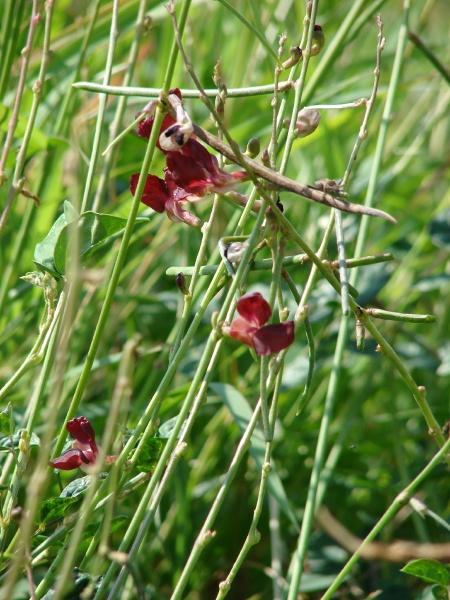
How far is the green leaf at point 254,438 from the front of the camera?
0.85 metres

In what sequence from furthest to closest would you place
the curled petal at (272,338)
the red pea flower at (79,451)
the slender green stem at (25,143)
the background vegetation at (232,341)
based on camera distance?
the background vegetation at (232,341) → the slender green stem at (25,143) → the red pea flower at (79,451) → the curled petal at (272,338)

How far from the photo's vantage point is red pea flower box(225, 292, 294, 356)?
0.50 meters

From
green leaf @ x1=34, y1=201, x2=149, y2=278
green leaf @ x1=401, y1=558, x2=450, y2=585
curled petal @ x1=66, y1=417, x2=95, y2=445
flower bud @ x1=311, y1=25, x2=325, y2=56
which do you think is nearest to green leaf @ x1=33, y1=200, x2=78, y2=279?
green leaf @ x1=34, y1=201, x2=149, y2=278

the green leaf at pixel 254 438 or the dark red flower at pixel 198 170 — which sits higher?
the dark red flower at pixel 198 170

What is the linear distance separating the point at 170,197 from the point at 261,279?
660 mm

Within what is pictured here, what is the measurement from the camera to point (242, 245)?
1.73 feet

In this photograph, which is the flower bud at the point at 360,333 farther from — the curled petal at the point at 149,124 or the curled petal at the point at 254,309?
the curled petal at the point at 149,124

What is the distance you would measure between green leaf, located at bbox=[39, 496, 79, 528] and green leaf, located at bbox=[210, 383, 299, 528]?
0.26 meters

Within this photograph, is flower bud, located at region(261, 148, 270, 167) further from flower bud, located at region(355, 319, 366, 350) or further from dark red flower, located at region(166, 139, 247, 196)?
flower bud, located at region(355, 319, 366, 350)

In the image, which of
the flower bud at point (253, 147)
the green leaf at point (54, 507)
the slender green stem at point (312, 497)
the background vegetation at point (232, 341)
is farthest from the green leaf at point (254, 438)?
the flower bud at point (253, 147)

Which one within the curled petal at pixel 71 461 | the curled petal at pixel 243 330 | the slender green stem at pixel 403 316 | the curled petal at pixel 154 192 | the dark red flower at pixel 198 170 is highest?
the dark red flower at pixel 198 170

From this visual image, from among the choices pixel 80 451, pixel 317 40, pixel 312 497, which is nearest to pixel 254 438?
pixel 312 497

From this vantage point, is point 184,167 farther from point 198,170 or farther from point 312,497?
point 312,497

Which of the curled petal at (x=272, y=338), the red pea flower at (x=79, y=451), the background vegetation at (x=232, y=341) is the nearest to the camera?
the curled petal at (x=272, y=338)
